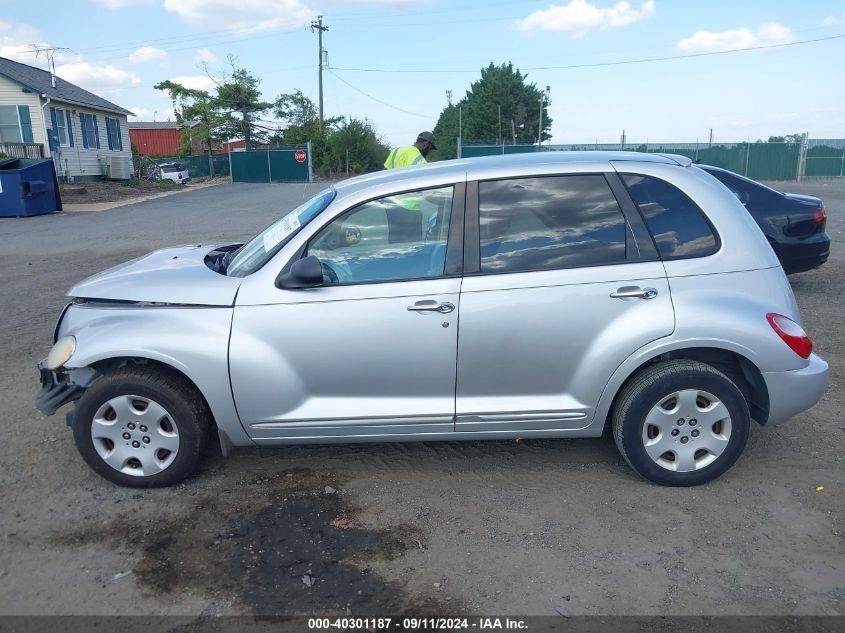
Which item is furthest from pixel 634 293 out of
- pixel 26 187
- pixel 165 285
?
pixel 26 187

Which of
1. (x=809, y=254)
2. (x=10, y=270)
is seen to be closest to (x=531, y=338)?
(x=809, y=254)

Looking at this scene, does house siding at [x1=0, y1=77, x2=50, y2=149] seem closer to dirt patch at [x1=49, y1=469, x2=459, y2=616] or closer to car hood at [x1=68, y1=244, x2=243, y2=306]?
car hood at [x1=68, y1=244, x2=243, y2=306]

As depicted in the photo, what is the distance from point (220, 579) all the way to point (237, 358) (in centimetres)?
112

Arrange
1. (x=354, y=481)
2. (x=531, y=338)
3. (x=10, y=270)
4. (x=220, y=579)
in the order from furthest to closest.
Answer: (x=10, y=270), (x=354, y=481), (x=531, y=338), (x=220, y=579)

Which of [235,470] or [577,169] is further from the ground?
[577,169]

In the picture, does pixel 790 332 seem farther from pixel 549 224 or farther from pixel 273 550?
pixel 273 550

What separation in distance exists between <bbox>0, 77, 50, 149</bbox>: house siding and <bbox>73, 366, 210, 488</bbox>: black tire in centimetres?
3092

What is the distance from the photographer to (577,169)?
392 centimetres

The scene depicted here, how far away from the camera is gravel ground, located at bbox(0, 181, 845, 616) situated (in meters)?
3.00

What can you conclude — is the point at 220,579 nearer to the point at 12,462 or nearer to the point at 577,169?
the point at 12,462

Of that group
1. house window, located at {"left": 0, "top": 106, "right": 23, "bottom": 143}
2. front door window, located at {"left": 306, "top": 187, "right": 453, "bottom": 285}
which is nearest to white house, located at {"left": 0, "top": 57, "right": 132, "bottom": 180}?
house window, located at {"left": 0, "top": 106, "right": 23, "bottom": 143}

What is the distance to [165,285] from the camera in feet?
12.9

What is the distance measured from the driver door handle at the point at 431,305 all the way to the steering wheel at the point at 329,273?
460 millimetres

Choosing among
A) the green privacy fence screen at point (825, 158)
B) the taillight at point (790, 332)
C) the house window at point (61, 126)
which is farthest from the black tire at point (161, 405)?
the green privacy fence screen at point (825, 158)
